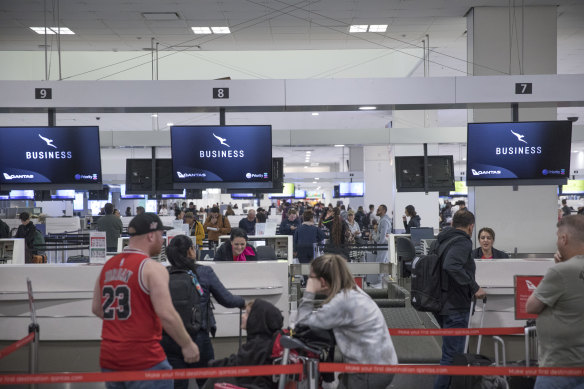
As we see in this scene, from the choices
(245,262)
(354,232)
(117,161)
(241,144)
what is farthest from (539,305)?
(117,161)

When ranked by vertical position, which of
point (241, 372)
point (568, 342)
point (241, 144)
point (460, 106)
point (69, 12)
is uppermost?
point (69, 12)

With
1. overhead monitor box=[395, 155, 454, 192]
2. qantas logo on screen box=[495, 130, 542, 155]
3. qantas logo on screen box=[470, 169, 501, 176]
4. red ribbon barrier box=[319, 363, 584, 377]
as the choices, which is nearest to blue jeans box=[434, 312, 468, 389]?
red ribbon barrier box=[319, 363, 584, 377]

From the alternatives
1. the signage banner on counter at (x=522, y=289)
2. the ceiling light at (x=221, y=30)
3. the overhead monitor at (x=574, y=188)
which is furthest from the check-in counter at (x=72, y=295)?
the overhead monitor at (x=574, y=188)

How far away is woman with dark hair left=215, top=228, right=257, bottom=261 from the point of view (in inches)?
268

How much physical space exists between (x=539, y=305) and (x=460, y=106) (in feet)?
16.8

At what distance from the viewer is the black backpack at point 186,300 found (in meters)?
3.93

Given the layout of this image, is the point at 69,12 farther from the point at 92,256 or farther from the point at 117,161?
the point at 117,161

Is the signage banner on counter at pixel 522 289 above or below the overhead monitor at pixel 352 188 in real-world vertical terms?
below

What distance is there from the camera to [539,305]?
10.4ft

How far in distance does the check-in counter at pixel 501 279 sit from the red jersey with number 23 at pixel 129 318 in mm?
4702

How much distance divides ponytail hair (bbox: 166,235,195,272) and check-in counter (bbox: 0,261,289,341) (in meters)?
2.57

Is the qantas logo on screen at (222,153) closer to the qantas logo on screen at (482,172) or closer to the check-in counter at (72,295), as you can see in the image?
the check-in counter at (72,295)

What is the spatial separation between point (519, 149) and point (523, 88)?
2.72 feet

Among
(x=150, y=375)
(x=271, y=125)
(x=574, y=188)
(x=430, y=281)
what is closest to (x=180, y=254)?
(x=150, y=375)
